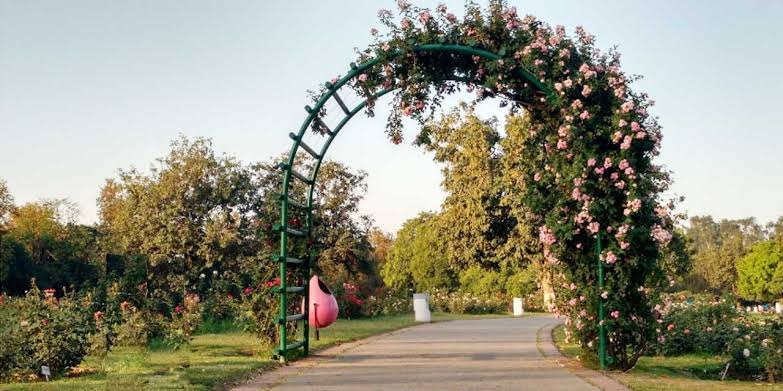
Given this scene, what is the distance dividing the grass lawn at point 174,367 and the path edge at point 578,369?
4.18 meters

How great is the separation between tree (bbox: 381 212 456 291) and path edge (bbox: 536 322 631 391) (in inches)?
1761

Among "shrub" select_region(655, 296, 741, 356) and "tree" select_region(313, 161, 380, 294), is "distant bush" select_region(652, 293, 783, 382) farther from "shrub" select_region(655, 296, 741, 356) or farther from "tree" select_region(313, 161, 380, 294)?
"tree" select_region(313, 161, 380, 294)

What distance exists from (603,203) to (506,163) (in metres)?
26.9

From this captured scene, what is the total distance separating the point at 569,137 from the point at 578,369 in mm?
3188

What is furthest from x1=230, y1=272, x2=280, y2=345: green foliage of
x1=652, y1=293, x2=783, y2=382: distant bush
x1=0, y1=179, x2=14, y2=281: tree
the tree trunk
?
x1=0, y1=179, x2=14, y2=281: tree

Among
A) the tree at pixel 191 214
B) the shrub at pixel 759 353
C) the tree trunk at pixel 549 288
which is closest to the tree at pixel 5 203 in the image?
the tree at pixel 191 214

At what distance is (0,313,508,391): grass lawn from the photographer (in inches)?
356

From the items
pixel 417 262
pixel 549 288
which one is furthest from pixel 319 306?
pixel 417 262

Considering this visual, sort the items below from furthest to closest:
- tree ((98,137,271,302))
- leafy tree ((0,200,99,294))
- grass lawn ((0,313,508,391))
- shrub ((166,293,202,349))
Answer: leafy tree ((0,200,99,294))
tree ((98,137,271,302))
shrub ((166,293,202,349))
grass lawn ((0,313,508,391))

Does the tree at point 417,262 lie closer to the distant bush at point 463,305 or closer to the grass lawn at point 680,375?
the distant bush at point 463,305

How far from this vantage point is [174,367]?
1070 centimetres

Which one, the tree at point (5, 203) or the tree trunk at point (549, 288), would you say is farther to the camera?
the tree at point (5, 203)

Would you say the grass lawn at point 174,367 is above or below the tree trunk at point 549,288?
below

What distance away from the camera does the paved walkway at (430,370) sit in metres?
9.59
